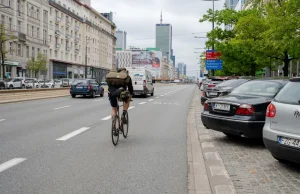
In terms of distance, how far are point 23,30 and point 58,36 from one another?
1533 centimetres

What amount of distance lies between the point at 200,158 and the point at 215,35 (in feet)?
101

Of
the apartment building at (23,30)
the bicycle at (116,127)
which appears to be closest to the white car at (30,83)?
the apartment building at (23,30)

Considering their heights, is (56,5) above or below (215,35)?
above

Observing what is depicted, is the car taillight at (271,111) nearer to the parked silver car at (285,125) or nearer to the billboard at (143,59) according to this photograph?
the parked silver car at (285,125)

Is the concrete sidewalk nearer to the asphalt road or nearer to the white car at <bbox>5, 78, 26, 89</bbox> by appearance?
the asphalt road

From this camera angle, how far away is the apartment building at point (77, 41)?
69812mm

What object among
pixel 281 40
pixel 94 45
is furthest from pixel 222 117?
pixel 94 45

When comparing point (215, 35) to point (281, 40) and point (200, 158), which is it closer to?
point (281, 40)

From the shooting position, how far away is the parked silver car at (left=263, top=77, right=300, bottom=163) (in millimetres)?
5297

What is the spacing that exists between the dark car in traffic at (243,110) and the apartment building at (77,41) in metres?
61.4

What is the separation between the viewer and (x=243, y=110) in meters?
7.67

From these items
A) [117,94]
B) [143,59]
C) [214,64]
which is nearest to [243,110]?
[117,94]

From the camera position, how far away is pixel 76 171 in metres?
5.45

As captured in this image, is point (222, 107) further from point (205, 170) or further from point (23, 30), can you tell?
point (23, 30)
